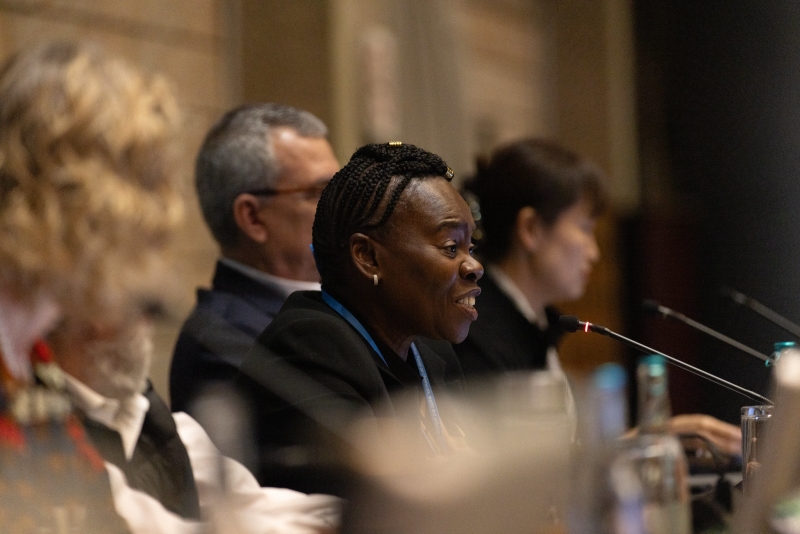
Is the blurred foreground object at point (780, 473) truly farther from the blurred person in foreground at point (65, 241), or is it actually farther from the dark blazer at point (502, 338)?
the dark blazer at point (502, 338)

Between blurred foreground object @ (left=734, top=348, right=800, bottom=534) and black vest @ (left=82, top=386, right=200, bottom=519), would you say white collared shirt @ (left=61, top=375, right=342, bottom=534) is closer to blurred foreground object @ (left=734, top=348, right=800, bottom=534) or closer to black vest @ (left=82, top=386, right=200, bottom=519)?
black vest @ (left=82, top=386, right=200, bottom=519)

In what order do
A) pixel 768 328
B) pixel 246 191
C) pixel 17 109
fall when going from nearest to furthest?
1. pixel 17 109
2. pixel 768 328
3. pixel 246 191

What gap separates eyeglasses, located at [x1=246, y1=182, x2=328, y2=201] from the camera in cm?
227

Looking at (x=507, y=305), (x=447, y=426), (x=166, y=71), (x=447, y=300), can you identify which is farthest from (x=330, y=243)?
(x=166, y=71)

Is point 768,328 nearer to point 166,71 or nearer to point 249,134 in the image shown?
point 249,134

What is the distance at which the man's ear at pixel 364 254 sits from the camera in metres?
1.63

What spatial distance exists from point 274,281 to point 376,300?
69 cm

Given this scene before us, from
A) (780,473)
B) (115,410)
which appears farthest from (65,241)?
(780,473)

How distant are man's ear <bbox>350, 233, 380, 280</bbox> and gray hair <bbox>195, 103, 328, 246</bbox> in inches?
30.0

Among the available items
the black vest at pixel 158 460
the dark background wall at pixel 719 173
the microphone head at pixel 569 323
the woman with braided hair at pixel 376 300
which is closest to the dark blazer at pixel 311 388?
the woman with braided hair at pixel 376 300

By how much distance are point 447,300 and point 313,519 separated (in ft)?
1.59

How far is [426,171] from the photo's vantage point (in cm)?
166

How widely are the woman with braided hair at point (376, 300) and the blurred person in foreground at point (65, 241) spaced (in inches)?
14.2

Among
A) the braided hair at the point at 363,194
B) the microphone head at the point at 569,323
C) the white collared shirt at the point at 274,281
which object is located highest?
the braided hair at the point at 363,194
